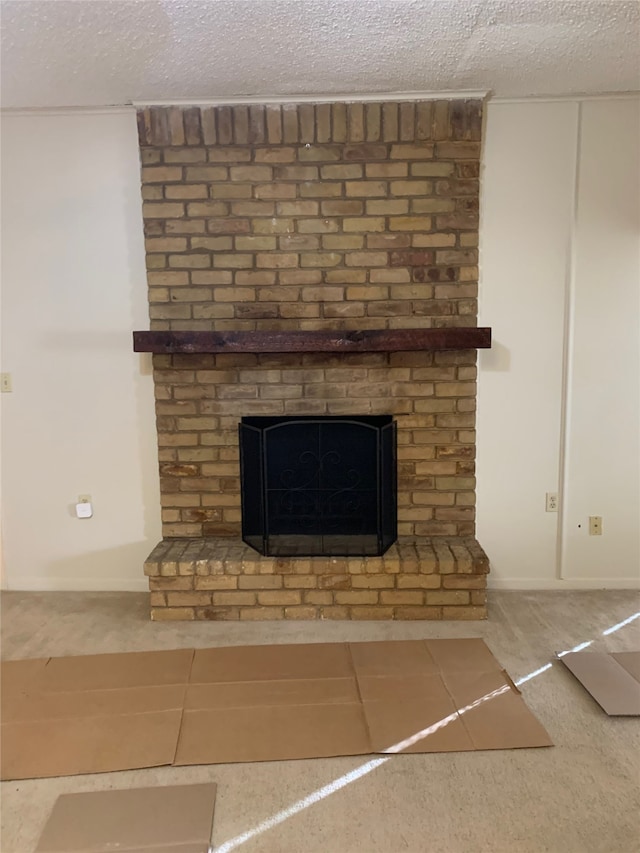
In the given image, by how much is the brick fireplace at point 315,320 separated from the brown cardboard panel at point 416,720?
1.74 ft

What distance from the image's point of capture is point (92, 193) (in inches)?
101

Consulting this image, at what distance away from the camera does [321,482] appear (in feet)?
8.48

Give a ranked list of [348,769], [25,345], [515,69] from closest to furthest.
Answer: [348,769] → [515,69] → [25,345]

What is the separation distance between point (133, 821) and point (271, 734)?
1.47ft

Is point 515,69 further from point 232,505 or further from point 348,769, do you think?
point 348,769

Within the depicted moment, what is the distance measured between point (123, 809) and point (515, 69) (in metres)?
2.81

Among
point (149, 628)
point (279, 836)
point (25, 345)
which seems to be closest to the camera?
point (279, 836)

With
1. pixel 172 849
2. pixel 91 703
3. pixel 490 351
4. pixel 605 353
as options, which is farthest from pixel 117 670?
pixel 605 353

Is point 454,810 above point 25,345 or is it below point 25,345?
below

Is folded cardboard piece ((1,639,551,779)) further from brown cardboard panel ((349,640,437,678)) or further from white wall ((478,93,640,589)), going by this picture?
white wall ((478,93,640,589))

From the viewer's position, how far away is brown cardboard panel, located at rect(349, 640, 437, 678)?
206 cm

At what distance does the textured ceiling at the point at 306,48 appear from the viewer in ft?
5.77

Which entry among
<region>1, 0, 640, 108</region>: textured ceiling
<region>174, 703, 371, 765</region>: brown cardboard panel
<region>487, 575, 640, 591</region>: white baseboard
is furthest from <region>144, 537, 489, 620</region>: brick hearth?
<region>1, 0, 640, 108</region>: textured ceiling

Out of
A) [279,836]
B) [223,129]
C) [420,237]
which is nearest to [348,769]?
[279,836]
